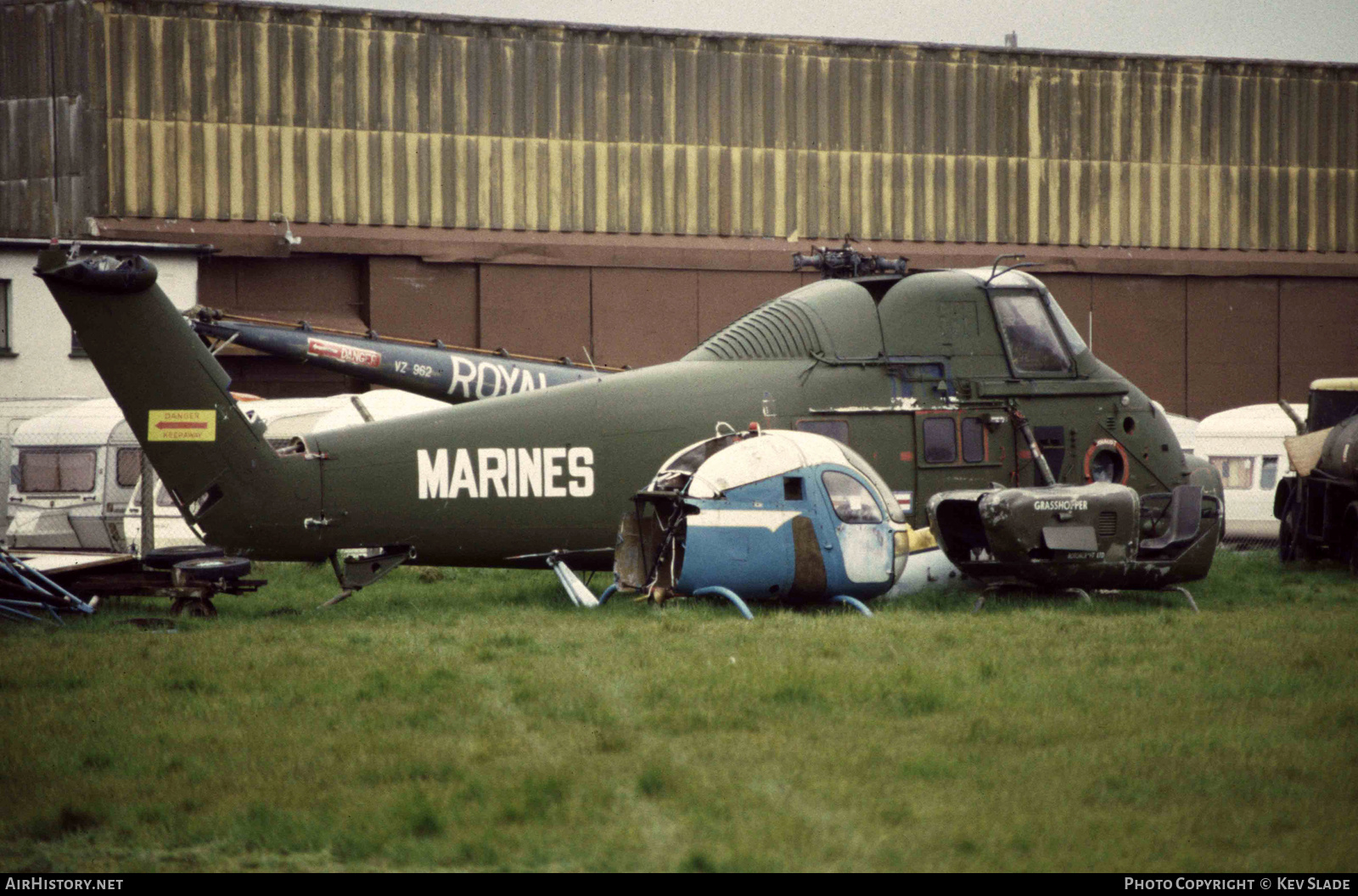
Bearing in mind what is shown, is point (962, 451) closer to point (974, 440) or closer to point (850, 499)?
point (974, 440)

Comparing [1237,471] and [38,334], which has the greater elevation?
[38,334]

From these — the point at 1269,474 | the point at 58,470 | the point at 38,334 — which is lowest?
the point at 1269,474

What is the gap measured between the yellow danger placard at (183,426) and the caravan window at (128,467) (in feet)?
31.2

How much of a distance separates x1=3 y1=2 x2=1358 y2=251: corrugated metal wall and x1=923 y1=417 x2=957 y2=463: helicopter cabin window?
16.9 m

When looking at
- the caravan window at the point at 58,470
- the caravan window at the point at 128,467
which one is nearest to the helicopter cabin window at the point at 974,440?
the caravan window at the point at 128,467

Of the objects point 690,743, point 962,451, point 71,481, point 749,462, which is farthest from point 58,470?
point 690,743

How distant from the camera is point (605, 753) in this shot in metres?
8.05

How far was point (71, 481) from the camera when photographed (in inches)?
883

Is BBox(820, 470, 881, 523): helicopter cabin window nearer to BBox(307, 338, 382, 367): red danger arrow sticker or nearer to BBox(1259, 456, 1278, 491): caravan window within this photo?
BBox(307, 338, 382, 367): red danger arrow sticker

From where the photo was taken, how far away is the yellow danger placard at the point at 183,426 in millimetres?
13492

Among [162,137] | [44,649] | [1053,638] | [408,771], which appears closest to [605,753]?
[408,771]

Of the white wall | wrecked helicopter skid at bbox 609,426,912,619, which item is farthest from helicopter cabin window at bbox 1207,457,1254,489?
the white wall

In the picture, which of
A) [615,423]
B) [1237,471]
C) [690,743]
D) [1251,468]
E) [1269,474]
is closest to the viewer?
[690,743]

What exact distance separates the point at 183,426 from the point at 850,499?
6.34 meters
